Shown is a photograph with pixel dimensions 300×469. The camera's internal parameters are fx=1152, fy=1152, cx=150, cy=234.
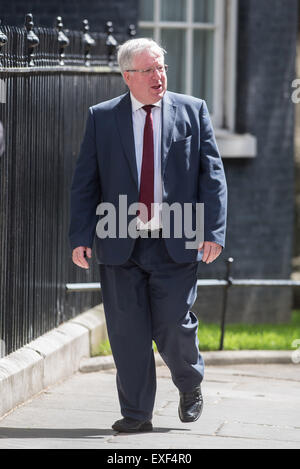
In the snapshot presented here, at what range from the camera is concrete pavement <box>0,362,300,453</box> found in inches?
221

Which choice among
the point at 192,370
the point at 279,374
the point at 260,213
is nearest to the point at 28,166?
the point at 192,370

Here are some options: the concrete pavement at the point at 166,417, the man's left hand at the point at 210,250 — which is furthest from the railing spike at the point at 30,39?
the concrete pavement at the point at 166,417

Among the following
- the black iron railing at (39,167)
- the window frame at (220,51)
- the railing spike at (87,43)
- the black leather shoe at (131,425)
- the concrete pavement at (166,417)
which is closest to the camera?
the concrete pavement at (166,417)

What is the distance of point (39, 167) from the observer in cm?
714

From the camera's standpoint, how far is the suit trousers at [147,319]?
19.0 feet

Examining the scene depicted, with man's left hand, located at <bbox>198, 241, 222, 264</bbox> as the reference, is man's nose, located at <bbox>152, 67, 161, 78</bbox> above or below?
above

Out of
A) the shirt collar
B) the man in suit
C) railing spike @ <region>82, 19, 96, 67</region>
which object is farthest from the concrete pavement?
railing spike @ <region>82, 19, 96, 67</region>

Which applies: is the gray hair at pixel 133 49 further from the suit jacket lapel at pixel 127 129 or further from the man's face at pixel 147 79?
the suit jacket lapel at pixel 127 129

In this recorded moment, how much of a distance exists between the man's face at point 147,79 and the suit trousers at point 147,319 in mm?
721

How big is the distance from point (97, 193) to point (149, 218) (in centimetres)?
33

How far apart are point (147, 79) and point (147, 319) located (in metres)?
1.21

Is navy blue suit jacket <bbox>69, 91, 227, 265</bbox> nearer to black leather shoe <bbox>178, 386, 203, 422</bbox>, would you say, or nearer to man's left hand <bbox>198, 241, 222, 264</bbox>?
man's left hand <bbox>198, 241, 222, 264</bbox>

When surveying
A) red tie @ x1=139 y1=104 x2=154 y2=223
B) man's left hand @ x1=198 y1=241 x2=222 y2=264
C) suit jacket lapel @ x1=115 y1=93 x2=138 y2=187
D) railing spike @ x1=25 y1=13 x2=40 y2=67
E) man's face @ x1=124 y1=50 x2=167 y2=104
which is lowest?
man's left hand @ x1=198 y1=241 x2=222 y2=264

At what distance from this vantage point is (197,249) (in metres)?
5.84
